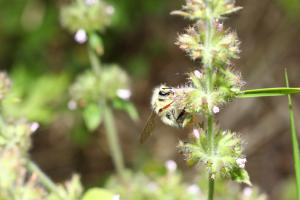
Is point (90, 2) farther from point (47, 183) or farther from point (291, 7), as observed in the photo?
point (291, 7)

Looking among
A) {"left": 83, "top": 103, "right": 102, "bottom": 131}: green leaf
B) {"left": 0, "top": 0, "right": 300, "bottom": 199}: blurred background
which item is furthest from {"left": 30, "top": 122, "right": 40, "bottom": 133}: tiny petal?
{"left": 0, "top": 0, "right": 300, "bottom": 199}: blurred background

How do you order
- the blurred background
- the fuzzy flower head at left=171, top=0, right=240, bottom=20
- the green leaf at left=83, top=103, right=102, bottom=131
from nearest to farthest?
the fuzzy flower head at left=171, top=0, right=240, bottom=20, the green leaf at left=83, top=103, right=102, bottom=131, the blurred background

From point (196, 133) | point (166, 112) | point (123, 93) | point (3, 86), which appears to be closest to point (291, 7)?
point (123, 93)

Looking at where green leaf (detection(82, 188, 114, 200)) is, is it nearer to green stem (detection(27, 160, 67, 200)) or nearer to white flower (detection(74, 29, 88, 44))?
green stem (detection(27, 160, 67, 200))

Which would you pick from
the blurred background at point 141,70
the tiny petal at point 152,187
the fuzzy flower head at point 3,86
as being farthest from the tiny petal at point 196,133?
the blurred background at point 141,70

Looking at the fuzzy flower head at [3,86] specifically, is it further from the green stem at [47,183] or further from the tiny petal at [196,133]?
the tiny petal at [196,133]

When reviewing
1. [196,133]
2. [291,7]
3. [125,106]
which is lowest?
[196,133]

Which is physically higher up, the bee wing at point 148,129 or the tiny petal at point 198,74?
the bee wing at point 148,129
